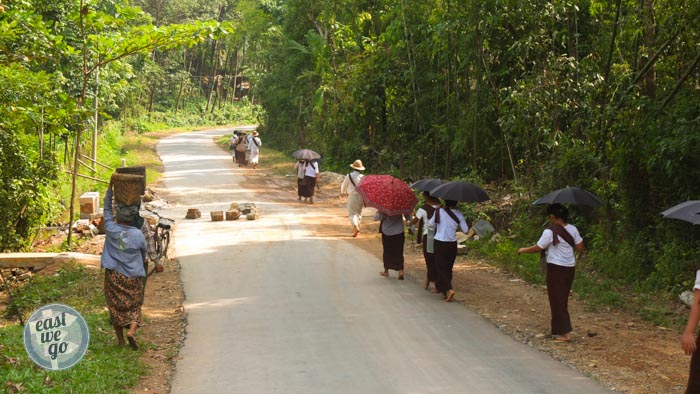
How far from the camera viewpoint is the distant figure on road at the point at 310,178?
82.7 feet

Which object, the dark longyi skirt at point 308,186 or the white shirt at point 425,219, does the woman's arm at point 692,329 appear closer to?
the white shirt at point 425,219

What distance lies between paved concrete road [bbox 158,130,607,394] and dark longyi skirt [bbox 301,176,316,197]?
7.97 meters

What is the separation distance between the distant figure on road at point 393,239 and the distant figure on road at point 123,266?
540cm

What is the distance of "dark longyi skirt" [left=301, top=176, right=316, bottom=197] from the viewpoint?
84.0 ft

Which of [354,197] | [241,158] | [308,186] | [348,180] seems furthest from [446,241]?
[241,158]

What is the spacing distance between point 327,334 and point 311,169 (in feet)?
51.2

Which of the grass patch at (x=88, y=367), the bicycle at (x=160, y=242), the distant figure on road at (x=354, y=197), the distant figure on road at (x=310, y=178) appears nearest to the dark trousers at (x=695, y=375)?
the grass patch at (x=88, y=367)

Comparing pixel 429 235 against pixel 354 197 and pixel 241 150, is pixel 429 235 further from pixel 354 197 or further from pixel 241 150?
pixel 241 150

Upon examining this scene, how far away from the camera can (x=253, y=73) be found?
5556 cm

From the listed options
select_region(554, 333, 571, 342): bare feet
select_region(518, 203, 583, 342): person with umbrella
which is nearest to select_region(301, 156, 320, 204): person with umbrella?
select_region(518, 203, 583, 342): person with umbrella

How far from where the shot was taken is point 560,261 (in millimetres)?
9922

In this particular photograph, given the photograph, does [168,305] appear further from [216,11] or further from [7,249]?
[216,11]

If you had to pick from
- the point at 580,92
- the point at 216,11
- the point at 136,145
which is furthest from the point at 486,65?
the point at 216,11

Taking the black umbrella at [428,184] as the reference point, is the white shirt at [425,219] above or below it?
below
